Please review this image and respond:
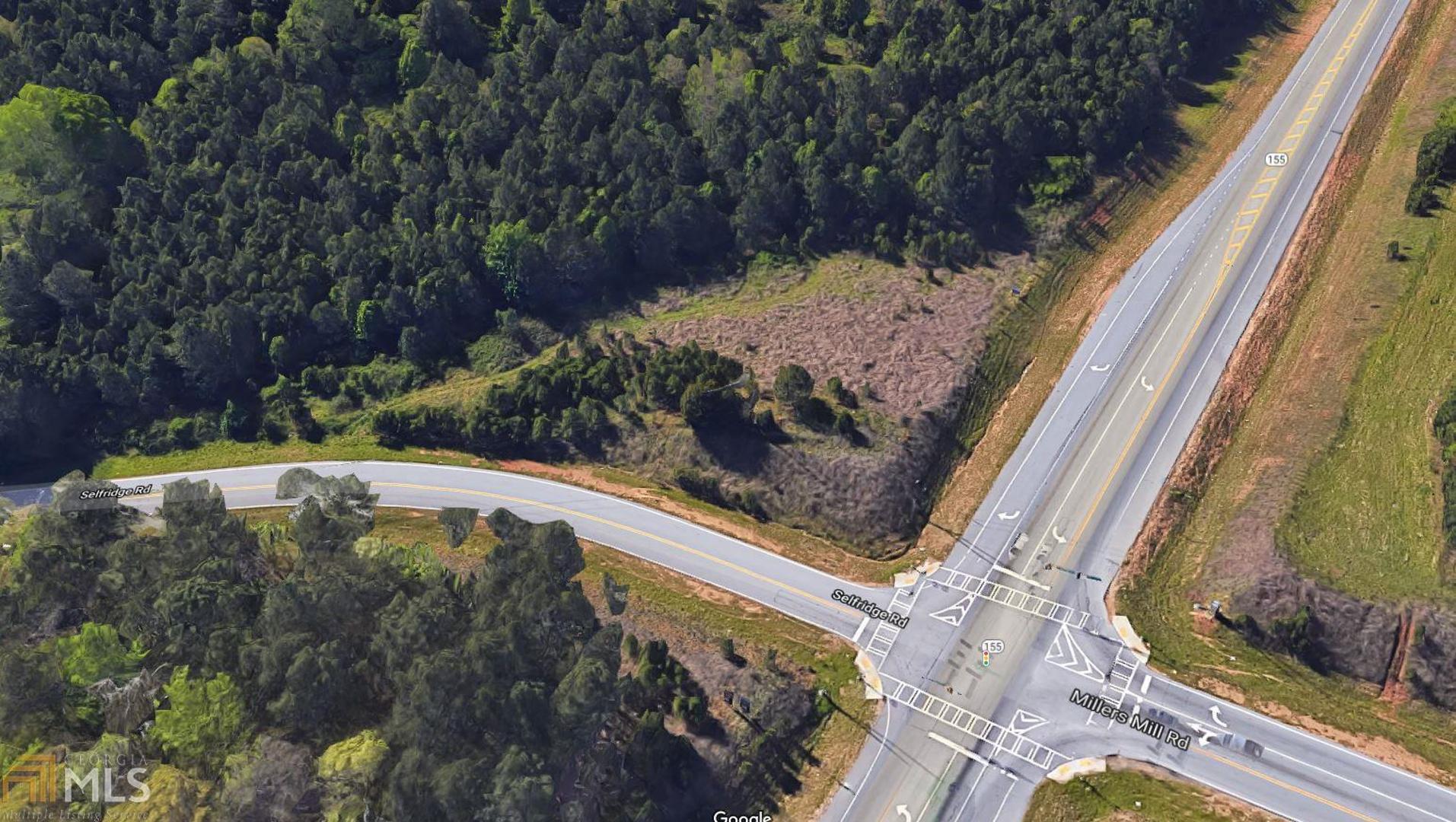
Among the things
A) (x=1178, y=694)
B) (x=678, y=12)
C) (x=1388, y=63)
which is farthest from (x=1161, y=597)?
(x=678, y=12)

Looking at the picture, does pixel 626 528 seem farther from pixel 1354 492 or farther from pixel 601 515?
pixel 1354 492

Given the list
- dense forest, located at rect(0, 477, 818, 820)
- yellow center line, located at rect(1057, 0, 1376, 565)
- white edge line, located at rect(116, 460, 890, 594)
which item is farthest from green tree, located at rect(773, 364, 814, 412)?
yellow center line, located at rect(1057, 0, 1376, 565)

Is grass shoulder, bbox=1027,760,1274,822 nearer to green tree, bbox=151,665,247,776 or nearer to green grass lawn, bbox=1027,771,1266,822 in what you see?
green grass lawn, bbox=1027,771,1266,822

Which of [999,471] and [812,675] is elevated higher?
[999,471]

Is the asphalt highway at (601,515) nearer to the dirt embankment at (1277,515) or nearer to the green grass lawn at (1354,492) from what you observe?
the dirt embankment at (1277,515)

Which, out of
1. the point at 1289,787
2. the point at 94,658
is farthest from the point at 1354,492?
the point at 94,658

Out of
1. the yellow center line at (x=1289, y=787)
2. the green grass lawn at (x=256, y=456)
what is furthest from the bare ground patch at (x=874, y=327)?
the yellow center line at (x=1289, y=787)

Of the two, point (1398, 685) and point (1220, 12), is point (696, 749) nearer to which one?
point (1398, 685)
